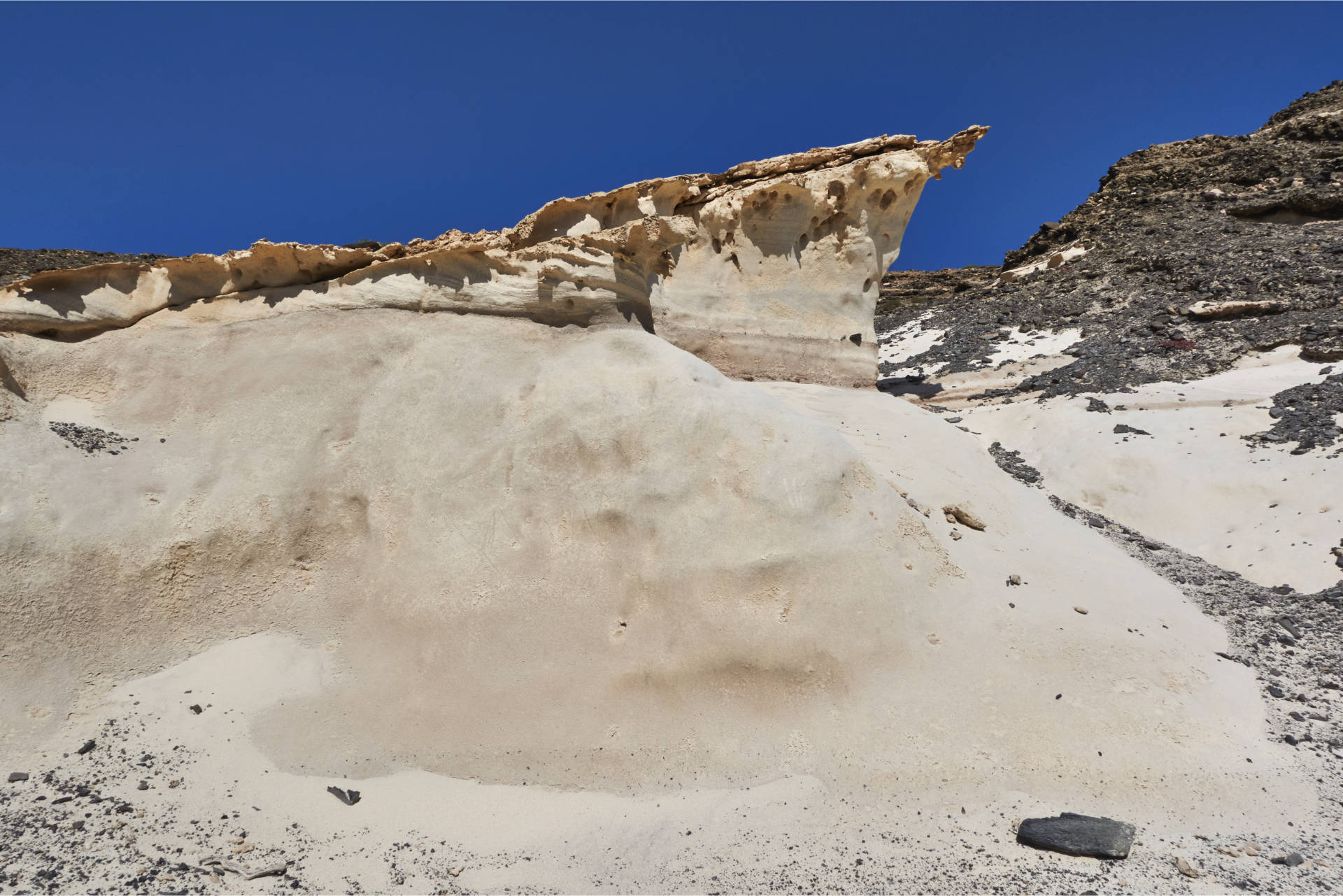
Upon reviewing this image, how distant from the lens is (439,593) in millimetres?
5016

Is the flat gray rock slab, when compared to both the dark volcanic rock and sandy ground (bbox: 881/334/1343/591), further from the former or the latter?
the dark volcanic rock

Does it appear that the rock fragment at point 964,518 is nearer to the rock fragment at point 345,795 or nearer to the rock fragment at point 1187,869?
the rock fragment at point 1187,869

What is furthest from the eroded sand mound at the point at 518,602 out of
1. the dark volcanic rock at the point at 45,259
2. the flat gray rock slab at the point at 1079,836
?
the dark volcanic rock at the point at 45,259

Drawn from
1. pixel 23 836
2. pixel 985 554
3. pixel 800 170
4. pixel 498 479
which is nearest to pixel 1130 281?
pixel 800 170

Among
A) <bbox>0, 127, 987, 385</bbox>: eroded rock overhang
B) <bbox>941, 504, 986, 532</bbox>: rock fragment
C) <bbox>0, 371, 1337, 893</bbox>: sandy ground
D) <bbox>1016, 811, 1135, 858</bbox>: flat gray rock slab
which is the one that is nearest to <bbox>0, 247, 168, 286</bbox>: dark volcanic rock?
<bbox>0, 127, 987, 385</bbox>: eroded rock overhang

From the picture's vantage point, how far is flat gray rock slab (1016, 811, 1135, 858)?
11.6 ft

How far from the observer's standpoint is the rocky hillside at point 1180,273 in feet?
40.8

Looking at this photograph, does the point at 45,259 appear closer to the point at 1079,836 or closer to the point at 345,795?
the point at 345,795

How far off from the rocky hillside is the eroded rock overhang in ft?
16.0

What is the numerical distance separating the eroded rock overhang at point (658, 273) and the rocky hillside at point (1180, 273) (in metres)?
4.89

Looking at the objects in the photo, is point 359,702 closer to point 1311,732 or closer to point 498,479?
point 498,479

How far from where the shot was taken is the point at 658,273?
7945 millimetres

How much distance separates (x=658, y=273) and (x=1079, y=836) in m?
6.21

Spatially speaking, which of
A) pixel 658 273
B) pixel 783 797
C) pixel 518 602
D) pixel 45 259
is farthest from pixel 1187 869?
pixel 45 259
